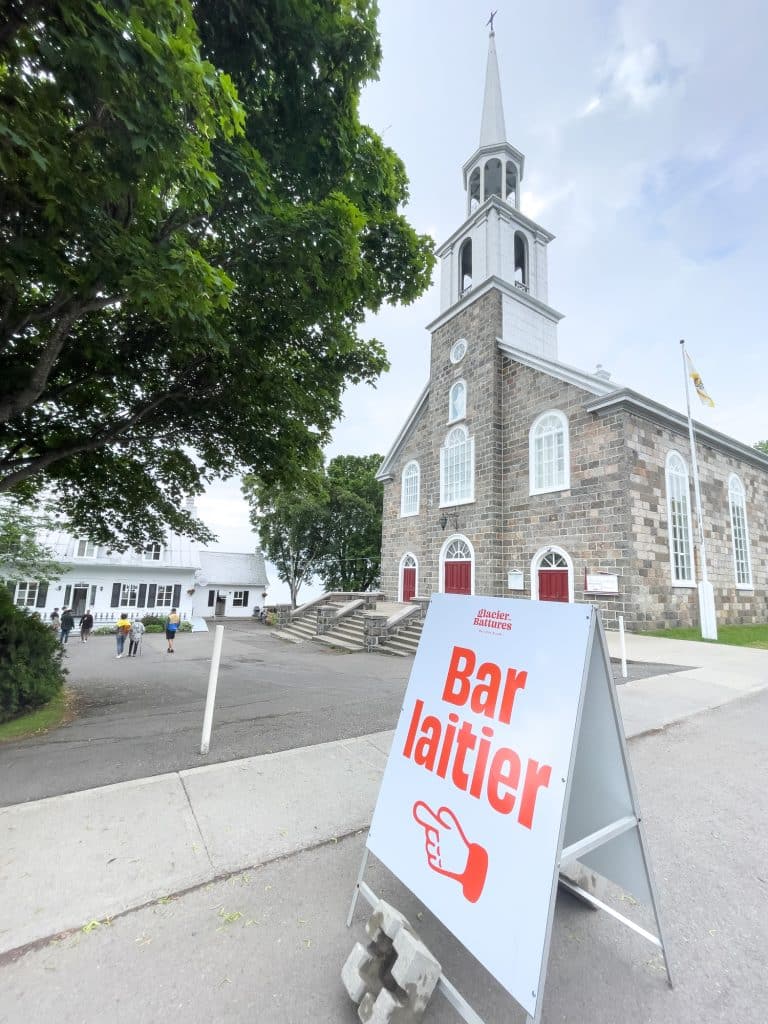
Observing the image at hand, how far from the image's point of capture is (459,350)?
2047 centimetres

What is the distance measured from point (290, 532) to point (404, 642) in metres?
18.2

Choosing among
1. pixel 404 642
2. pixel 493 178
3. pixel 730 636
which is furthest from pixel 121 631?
pixel 493 178

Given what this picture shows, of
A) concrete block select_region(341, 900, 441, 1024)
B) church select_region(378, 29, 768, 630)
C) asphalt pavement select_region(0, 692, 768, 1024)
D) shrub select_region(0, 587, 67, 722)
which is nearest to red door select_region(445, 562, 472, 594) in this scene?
church select_region(378, 29, 768, 630)

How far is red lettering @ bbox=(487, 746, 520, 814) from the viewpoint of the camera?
2.10m

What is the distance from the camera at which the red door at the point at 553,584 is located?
1524 centimetres

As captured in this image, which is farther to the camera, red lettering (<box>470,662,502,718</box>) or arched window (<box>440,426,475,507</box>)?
arched window (<box>440,426,475,507</box>)

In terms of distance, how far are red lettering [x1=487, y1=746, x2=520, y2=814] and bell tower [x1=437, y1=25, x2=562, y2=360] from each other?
1892 cm

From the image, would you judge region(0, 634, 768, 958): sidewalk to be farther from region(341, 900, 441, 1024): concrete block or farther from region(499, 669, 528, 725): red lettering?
region(499, 669, 528, 725): red lettering

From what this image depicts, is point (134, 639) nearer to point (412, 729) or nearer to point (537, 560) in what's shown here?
point (537, 560)

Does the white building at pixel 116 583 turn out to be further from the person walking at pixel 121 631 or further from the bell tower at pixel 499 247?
the bell tower at pixel 499 247

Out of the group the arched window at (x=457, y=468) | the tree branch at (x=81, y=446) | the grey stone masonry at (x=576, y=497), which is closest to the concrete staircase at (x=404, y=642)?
the grey stone masonry at (x=576, y=497)

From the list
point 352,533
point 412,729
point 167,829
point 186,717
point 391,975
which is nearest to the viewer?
point 391,975

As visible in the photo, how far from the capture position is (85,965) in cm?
213

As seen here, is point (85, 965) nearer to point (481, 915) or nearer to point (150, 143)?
point (481, 915)
